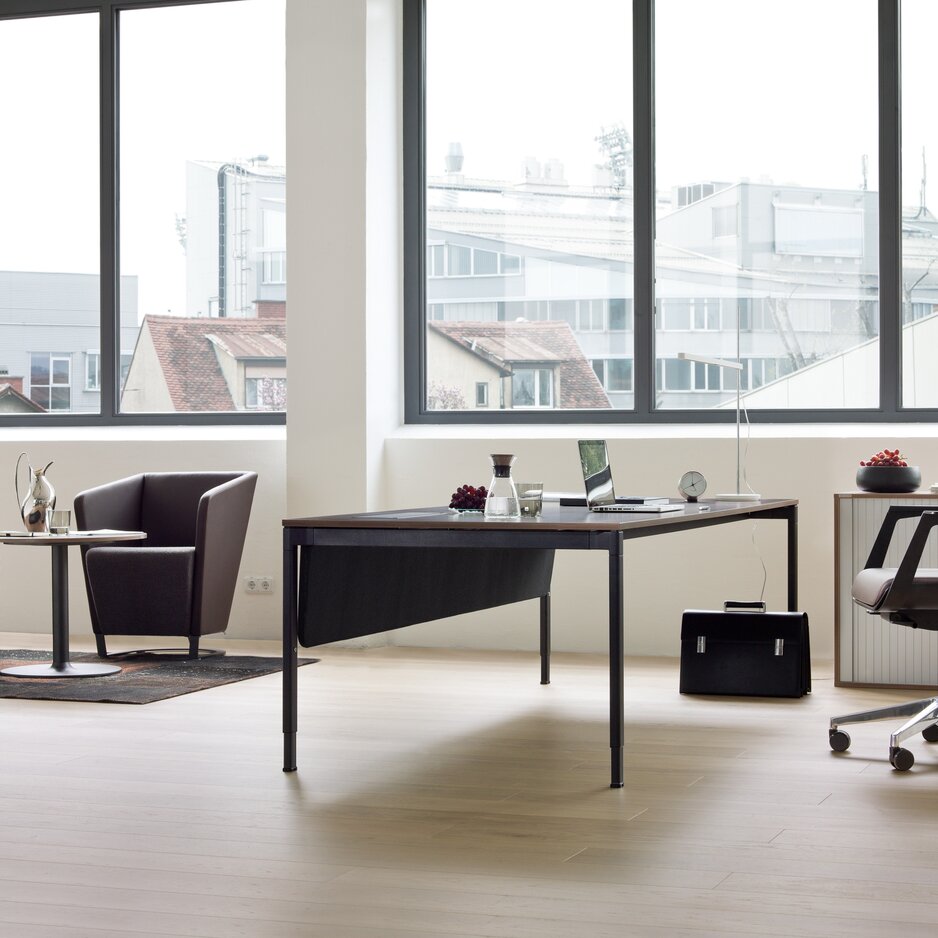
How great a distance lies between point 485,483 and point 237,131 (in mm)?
2294

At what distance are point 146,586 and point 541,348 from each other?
215cm

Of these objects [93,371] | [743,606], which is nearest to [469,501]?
[743,606]

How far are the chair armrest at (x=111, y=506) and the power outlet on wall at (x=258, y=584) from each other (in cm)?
57

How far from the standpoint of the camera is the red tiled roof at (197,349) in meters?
7.01

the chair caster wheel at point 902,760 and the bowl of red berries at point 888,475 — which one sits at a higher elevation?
the bowl of red berries at point 888,475

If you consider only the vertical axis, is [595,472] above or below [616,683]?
above

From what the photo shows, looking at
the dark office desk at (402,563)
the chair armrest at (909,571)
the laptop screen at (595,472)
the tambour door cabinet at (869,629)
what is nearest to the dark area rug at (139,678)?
the dark office desk at (402,563)

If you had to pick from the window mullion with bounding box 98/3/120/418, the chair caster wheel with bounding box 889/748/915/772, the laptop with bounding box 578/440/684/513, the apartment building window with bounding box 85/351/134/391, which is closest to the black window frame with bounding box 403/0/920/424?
the window mullion with bounding box 98/3/120/418

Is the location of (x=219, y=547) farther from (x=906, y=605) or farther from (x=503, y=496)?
(x=906, y=605)

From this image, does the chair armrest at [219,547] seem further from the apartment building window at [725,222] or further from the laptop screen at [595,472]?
the apartment building window at [725,222]

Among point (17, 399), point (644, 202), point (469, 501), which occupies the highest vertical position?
point (644, 202)

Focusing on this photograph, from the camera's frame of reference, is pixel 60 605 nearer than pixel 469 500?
No

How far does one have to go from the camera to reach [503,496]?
3.81 m

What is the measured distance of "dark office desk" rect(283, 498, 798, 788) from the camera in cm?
351
